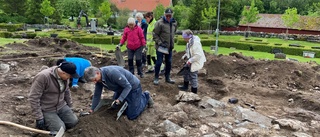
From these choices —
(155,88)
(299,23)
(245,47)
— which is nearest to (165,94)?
(155,88)

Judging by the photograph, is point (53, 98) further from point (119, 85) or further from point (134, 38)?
point (134, 38)

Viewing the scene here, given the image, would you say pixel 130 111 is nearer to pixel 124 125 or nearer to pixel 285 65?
pixel 124 125

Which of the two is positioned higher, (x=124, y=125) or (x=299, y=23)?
(x=299, y=23)

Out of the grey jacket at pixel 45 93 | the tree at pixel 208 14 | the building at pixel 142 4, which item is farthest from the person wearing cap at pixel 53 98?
the building at pixel 142 4

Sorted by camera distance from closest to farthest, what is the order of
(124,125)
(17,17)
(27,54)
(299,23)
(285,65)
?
1. (124,125)
2. (285,65)
3. (27,54)
4. (299,23)
5. (17,17)

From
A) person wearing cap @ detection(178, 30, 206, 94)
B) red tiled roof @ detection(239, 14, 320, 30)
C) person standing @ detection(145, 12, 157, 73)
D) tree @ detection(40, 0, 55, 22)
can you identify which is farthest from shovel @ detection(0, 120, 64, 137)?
red tiled roof @ detection(239, 14, 320, 30)

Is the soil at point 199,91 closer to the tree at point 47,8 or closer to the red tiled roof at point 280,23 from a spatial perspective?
the tree at point 47,8

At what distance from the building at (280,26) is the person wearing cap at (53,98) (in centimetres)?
3366

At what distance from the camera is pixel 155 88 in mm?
7348

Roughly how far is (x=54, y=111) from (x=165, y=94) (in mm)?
2954

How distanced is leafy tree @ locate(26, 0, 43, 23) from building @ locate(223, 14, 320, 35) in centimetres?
2384

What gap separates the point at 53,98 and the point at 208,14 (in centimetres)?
3116

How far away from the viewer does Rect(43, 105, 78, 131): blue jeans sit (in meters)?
4.64

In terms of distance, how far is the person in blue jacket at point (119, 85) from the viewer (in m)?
4.57
